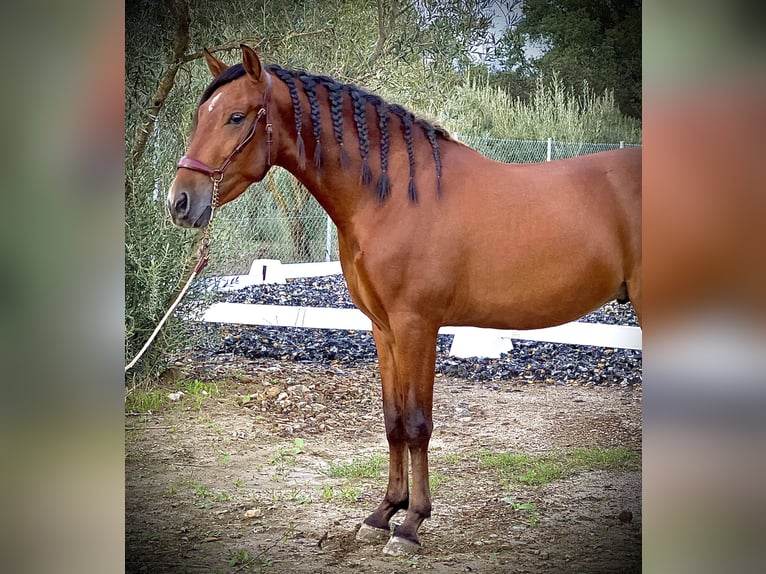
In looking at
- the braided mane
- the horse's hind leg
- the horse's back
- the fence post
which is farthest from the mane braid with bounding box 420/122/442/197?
the horse's hind leg

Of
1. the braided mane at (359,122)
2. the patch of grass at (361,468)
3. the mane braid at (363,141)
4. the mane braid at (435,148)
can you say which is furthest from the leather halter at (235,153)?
the patch of grass at (361,468)

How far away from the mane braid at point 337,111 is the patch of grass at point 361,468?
125 centimetres

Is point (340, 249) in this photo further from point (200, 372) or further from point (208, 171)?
point (200, 372)

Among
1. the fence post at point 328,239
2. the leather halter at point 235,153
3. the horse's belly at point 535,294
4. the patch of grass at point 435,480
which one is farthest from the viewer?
the fence post at point 328,239

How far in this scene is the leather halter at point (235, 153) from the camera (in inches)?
121

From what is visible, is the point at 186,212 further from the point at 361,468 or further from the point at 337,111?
the point at 361,468

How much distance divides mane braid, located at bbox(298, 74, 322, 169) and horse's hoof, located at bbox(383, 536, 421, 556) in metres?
1.57

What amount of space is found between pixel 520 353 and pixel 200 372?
144 centimetres

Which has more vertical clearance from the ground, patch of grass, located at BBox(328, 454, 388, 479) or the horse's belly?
the horse's belly

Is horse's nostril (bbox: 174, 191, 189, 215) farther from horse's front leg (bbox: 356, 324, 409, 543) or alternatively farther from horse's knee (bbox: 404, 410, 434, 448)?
horse's knee (bbox: 404, 410, 434, 448)

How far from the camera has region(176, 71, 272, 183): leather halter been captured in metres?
3.08

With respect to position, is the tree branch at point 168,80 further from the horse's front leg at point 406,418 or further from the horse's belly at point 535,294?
the horse's belly at point 535,294
